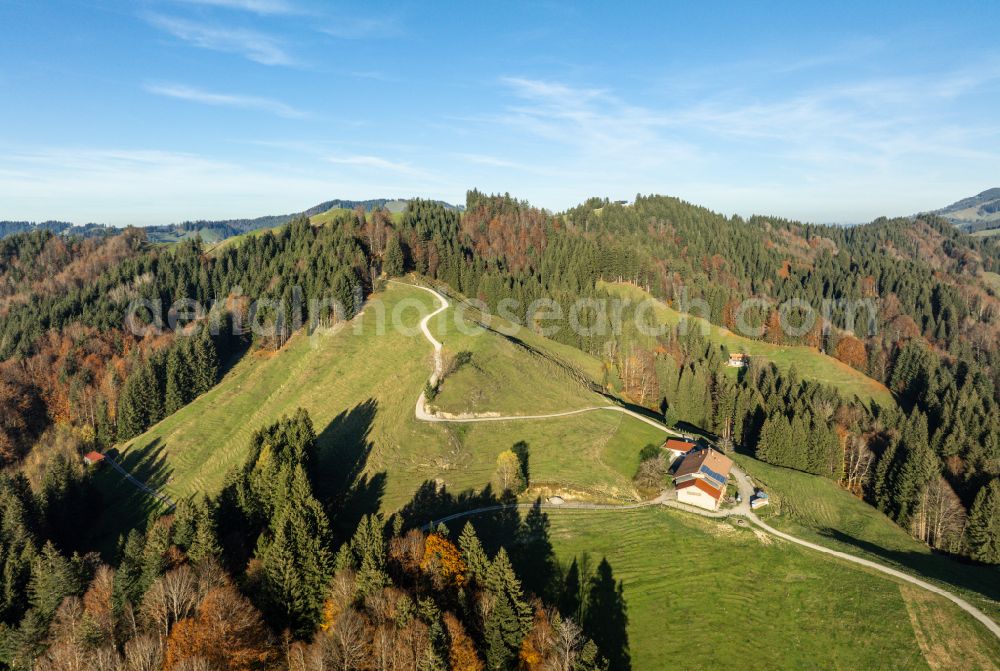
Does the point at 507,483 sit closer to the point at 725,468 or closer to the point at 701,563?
the point at 701,563

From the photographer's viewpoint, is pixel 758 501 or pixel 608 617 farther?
pixel 758 501

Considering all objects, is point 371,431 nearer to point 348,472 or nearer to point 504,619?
point 348,472

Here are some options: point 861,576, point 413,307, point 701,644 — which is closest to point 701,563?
point 701,644

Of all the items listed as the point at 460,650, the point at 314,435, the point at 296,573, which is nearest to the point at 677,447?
the point at 460,650

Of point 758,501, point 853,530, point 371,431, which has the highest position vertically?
point 371,431

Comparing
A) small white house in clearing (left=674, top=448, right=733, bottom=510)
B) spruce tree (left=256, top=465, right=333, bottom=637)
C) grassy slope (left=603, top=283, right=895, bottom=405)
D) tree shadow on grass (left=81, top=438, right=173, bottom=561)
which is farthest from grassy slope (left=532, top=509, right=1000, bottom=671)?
grassy slope (left=603, top=283, right=895, bottom=405)
